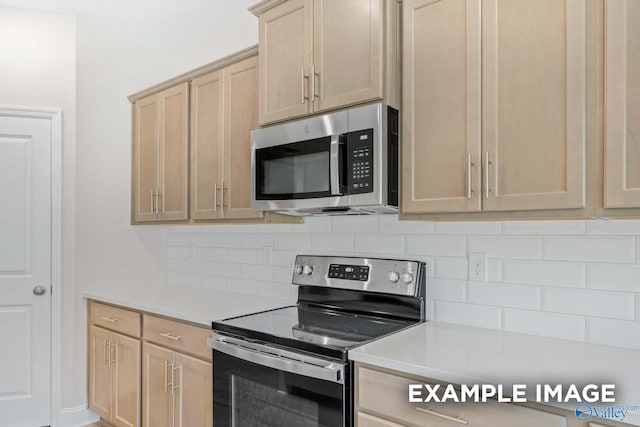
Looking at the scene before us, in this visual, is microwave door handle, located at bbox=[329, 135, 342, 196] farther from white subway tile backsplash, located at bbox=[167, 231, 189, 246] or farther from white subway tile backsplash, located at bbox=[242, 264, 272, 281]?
white subway tile backsplash, located at bbox=[167, 231, 189, 246]

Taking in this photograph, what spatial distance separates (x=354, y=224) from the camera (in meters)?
2.29

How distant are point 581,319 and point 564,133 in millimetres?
676

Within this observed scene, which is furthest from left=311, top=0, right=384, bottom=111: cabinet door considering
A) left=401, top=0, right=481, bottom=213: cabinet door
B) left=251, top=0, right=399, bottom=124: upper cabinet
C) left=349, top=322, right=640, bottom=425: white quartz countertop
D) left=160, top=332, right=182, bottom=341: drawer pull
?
left=160, top=332, right=182, bottom=341: drawer pull

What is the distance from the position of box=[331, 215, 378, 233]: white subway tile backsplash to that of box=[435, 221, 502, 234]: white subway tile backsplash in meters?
0.34

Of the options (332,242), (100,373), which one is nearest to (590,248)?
(332,242)

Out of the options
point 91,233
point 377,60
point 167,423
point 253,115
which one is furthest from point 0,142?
point 377,60

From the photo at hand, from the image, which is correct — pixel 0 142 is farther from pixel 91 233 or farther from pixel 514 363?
pixel 514 363

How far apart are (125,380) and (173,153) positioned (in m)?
1.37

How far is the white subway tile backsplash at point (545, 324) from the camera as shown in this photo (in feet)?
5.41

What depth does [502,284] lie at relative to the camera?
1.82 m

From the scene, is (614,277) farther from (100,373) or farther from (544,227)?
(100,373)

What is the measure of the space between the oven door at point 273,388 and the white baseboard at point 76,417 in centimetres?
160

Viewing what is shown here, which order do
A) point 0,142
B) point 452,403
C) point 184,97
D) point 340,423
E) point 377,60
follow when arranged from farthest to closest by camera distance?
point 0,142, point 184,97, point 377,60, point 340,423, point 452,403

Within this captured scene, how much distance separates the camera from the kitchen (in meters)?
1.50
